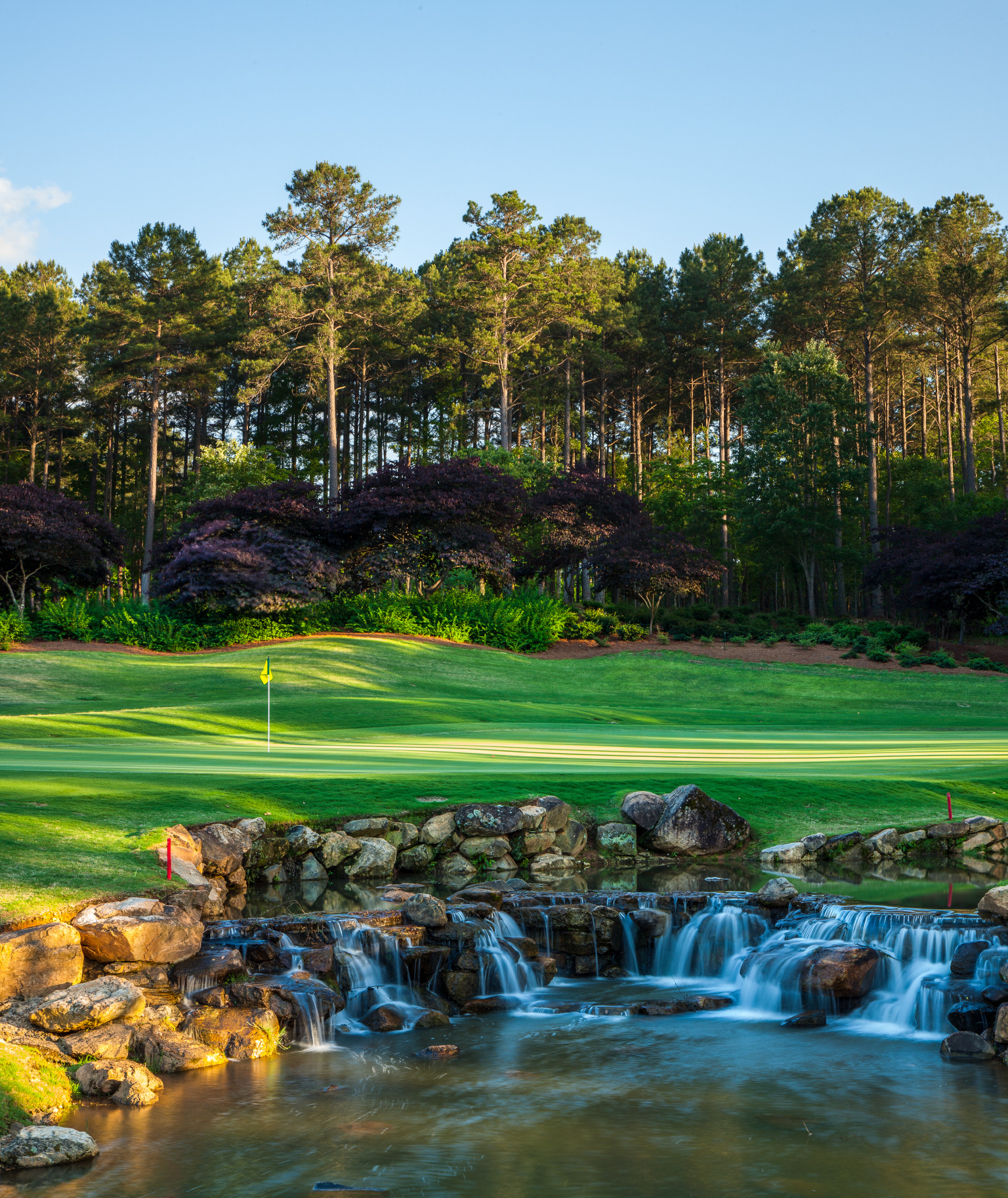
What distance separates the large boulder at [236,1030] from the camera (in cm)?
833

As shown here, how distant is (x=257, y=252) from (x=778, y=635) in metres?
52.2

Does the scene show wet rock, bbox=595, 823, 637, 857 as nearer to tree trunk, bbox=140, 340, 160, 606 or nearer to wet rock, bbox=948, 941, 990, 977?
wet rock, bbox=948, 941, 990, 977

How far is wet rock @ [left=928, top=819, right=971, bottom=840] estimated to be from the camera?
14.5 m

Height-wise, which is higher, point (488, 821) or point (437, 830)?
point (488, 821)

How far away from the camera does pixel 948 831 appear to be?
47.6 ft

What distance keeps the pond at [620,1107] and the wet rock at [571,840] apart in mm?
4144

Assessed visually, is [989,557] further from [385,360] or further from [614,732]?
[385,360]

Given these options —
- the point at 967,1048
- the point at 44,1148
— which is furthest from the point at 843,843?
the point at 44,1148

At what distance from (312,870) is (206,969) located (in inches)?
162

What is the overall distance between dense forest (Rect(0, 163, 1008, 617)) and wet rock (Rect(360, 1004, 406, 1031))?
3739cm


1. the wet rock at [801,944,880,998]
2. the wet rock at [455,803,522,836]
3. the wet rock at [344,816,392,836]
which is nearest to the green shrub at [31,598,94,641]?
the wet rock at [344,816,392,836]

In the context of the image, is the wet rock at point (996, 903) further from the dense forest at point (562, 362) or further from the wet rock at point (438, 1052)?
the dense forest at point (562, 362)

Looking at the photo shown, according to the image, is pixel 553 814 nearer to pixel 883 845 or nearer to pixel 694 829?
pixel 694 829

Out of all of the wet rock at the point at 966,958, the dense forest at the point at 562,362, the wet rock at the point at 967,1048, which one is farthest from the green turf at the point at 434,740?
the dense forest at the point at 562,362
